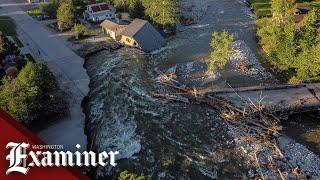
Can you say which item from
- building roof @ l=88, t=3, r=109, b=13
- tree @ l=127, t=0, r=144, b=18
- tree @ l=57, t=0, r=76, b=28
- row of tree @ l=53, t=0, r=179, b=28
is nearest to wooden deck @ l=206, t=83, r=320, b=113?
row of tree @ l=53, t=0, r=179, b=28

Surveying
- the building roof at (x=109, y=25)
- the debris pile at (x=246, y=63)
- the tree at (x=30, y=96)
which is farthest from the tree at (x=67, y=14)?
the debris pile at (x=246, y=63)

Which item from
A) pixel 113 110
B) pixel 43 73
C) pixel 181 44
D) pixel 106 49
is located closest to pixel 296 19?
pixel 181 44

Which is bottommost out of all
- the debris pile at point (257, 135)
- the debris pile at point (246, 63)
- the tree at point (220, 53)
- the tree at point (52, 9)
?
the debris pile at point (257, 135)

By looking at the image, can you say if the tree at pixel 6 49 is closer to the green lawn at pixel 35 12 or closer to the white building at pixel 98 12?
the white building at pixel 98 12

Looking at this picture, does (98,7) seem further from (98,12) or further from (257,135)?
(257,135)

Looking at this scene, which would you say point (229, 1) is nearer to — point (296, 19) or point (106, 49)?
point (296, 19)

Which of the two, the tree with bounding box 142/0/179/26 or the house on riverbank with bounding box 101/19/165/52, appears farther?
the tree with bounding box 142/0/179/26

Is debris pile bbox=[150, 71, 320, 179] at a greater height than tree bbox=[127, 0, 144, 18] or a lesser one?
lesser

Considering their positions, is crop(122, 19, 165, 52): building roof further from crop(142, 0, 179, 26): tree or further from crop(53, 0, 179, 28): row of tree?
crop(53, 0, 179, 28): row of tree
